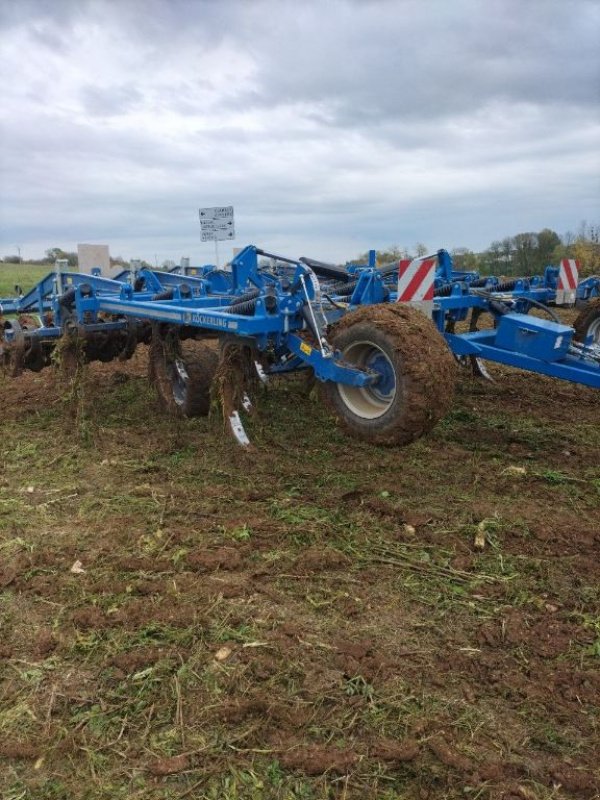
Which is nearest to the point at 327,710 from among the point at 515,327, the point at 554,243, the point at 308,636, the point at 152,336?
the point at 308,636

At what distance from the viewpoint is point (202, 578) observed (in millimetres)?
3811

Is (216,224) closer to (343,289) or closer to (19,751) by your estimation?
(343,289)

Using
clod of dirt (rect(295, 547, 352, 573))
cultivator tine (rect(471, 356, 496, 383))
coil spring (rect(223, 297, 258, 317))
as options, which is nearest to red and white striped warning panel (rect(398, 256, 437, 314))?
coil spring (rect(223, 297, 258, 317))

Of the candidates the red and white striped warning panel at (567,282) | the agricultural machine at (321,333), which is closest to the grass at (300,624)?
the agricultural machine at (321,333)

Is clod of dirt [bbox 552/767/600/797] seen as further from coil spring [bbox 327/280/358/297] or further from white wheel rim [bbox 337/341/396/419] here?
coil spring [bbox 327/280/358/297]

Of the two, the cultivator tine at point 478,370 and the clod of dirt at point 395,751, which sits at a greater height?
the cultivator tine at point 478,370

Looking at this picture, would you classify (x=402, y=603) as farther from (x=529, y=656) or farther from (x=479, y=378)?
(x=479, y=378)

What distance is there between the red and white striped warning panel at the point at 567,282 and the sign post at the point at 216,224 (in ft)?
24.5

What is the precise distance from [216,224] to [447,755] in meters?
12.2

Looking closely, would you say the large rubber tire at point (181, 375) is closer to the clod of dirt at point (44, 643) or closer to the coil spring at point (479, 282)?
the coil spring at point (479, 282)

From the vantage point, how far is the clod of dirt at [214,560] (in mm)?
3938

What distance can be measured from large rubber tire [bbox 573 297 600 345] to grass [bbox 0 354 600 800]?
2049mm

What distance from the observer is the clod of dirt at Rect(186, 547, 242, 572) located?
394cm

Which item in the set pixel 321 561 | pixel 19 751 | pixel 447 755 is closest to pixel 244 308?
pixel 321 561
